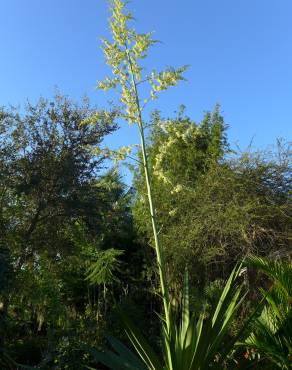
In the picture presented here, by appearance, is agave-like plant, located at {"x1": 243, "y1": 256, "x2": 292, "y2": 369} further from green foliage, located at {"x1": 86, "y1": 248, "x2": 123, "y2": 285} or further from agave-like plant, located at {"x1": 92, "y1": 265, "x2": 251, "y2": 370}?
green foliage, located at {"x1": 86, "y1": 248, "x2": 123, "y2": 285}

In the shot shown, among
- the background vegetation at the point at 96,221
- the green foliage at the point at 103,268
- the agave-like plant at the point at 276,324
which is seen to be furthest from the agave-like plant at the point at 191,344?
the green foliage at the point at 103,268

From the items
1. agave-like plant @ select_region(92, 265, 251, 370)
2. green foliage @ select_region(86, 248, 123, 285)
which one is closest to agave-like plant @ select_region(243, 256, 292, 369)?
agave-like plant @ select_region(92, 265, 251, 370)

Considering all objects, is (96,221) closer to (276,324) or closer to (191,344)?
(276,324)

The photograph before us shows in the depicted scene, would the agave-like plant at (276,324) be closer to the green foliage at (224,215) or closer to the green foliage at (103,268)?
the green foliage at (224,215)

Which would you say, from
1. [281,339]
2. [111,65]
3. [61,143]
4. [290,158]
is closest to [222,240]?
[290,158]

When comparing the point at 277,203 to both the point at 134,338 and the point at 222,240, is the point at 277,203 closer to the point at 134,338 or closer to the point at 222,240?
the point at 222,240

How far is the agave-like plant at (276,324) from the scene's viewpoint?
177 inches

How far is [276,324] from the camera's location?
4.84m

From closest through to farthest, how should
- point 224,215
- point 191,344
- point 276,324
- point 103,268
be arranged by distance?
point 191,344
point 276,324
point 224,215
point 103,268

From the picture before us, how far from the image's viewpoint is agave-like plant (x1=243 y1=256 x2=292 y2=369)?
14.7 feet

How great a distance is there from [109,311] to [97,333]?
2.05 m

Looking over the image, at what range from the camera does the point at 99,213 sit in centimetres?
969

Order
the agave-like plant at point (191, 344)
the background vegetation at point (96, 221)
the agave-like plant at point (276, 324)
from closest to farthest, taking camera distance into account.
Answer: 1. the agave-like plant at point (191, 344)
2. the agave-like plant at point (276, 324)
3. the background vegetation at point (96, 221)

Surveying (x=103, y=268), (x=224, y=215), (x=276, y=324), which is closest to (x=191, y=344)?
(x=276, y=324)
